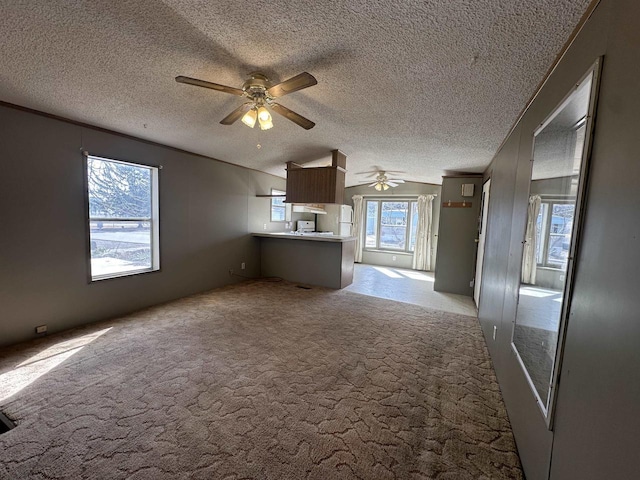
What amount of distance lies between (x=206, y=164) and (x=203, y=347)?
306 cm

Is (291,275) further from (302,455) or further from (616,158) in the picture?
(616,158)

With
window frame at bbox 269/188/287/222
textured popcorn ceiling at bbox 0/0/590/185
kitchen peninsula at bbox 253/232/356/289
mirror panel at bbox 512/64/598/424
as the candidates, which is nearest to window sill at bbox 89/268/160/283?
textured popcorn ceiling at bbox 0/0/590/185

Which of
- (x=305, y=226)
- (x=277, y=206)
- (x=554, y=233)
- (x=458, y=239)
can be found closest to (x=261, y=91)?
(x=554, y=233)

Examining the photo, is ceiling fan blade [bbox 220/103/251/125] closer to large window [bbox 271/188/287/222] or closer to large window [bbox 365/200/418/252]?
large window [bbox 271/188/287/222]

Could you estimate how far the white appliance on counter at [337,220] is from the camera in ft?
24.4

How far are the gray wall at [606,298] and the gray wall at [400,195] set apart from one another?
6.02 meters

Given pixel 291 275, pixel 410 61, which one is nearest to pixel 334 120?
pixel 410 61

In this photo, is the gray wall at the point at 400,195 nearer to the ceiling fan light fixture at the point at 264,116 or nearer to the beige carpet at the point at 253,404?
the beige carpet at the point at 253,404

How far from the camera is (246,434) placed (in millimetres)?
1651

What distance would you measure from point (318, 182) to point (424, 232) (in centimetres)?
381

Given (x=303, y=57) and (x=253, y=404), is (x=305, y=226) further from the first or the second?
(x=253, y=404)

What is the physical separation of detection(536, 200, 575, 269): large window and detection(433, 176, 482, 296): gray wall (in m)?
3.45

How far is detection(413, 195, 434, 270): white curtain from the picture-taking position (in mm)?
7084

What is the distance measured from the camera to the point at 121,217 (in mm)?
3498
